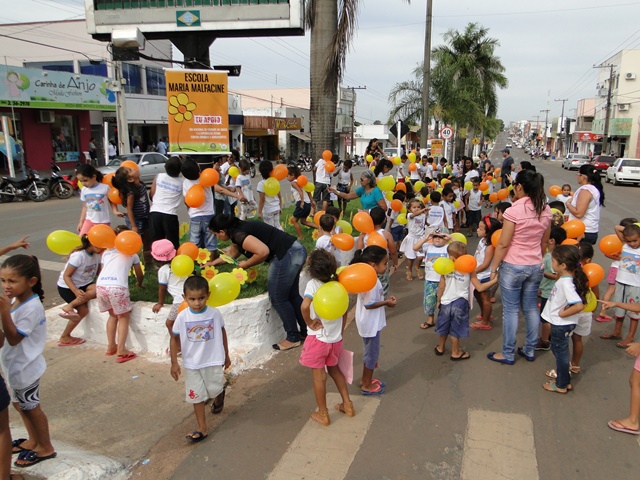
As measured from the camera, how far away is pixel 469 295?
4.62m

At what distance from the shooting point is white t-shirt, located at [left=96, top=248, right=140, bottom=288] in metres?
4.68

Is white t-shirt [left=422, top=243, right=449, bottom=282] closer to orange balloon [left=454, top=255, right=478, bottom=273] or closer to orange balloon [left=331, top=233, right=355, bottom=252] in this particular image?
orange balloon [left=454, top=255, right=478, bottom=273]

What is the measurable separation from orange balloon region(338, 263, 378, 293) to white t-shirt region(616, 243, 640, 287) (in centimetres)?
289

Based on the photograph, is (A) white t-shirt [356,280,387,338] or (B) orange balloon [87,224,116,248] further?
(B) orange balloon [87,224,116,248]

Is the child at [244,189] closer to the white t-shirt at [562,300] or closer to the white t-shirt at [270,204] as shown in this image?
the white t-shirt at [270,204]

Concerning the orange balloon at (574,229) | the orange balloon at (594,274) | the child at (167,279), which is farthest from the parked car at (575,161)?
the child at (167,279)

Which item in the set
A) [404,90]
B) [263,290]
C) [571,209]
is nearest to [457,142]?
[404,90]

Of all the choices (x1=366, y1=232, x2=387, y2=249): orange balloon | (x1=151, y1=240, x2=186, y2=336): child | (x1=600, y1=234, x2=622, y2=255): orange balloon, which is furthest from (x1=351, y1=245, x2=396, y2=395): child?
(x1=600, y1=234, x2=622, y2=255): orange balloon

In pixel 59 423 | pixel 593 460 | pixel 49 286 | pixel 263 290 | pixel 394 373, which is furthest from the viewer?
pixel 49 286

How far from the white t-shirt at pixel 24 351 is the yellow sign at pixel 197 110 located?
5.10 metres

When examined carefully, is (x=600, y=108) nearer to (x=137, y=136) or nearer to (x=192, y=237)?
(x=137, y=136)

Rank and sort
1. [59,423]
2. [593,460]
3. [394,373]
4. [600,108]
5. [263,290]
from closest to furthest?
[593,460]
[59,423]
[394,373]
[263,290]
[600,108]

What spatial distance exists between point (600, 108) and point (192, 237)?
64.9m

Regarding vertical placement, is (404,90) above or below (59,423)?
above
